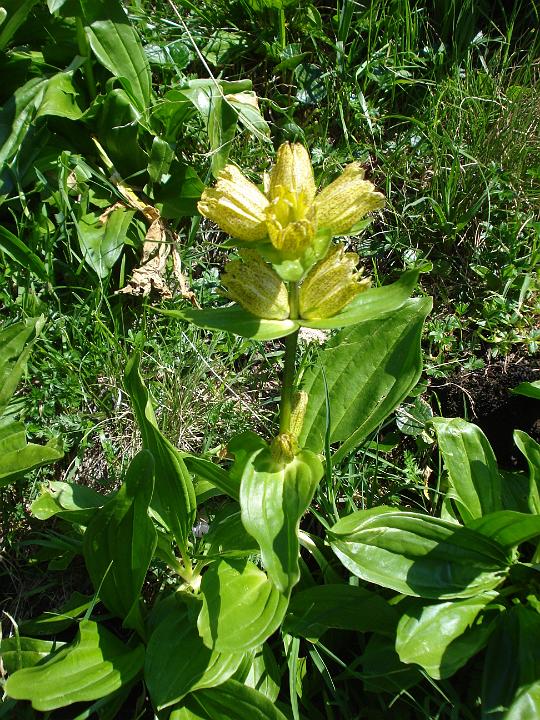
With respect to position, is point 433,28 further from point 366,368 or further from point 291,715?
point 291,715

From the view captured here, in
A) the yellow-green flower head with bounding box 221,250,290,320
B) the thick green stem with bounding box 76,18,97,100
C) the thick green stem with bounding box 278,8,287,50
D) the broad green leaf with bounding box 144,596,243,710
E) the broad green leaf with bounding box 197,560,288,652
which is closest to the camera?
the yellow-green flower head with bounding box 221,250,290,320

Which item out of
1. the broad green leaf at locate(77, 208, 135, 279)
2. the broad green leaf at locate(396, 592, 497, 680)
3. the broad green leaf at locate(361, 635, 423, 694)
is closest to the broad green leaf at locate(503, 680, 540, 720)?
the broad green leaf at locate(396, 592, 497, 680)

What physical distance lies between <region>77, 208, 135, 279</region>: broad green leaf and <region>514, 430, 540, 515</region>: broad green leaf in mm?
1692

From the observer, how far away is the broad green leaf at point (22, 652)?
2176 millimetres

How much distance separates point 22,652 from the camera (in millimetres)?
2186

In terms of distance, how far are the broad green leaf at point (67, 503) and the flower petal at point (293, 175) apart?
1162mm

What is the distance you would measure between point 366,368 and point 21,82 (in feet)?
6.92

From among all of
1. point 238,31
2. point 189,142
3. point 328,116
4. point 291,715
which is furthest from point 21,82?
point 291,715

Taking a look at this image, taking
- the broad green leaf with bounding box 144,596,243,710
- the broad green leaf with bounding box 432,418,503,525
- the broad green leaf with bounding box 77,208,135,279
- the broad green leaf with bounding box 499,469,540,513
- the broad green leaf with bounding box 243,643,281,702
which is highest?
the broad green leaf with bounding box 77,208,135,279

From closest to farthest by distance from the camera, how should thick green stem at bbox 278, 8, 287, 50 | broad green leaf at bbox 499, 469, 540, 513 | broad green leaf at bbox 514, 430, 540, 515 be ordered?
broad green leaf at bbox 514, 430, 540, 515 < broad green leaf at bbox 499, 469, 540, 513 < thick green stem at bbox 278, 8, 287, 50

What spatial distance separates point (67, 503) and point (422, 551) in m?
1.11

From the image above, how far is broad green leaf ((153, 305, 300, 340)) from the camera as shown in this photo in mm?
1812

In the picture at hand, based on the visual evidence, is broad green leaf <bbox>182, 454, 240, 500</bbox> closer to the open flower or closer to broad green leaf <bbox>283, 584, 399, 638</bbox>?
broad green leaf <bbox>283, 584, 399, 638</bbox>

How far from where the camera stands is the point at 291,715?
2.18 metres
